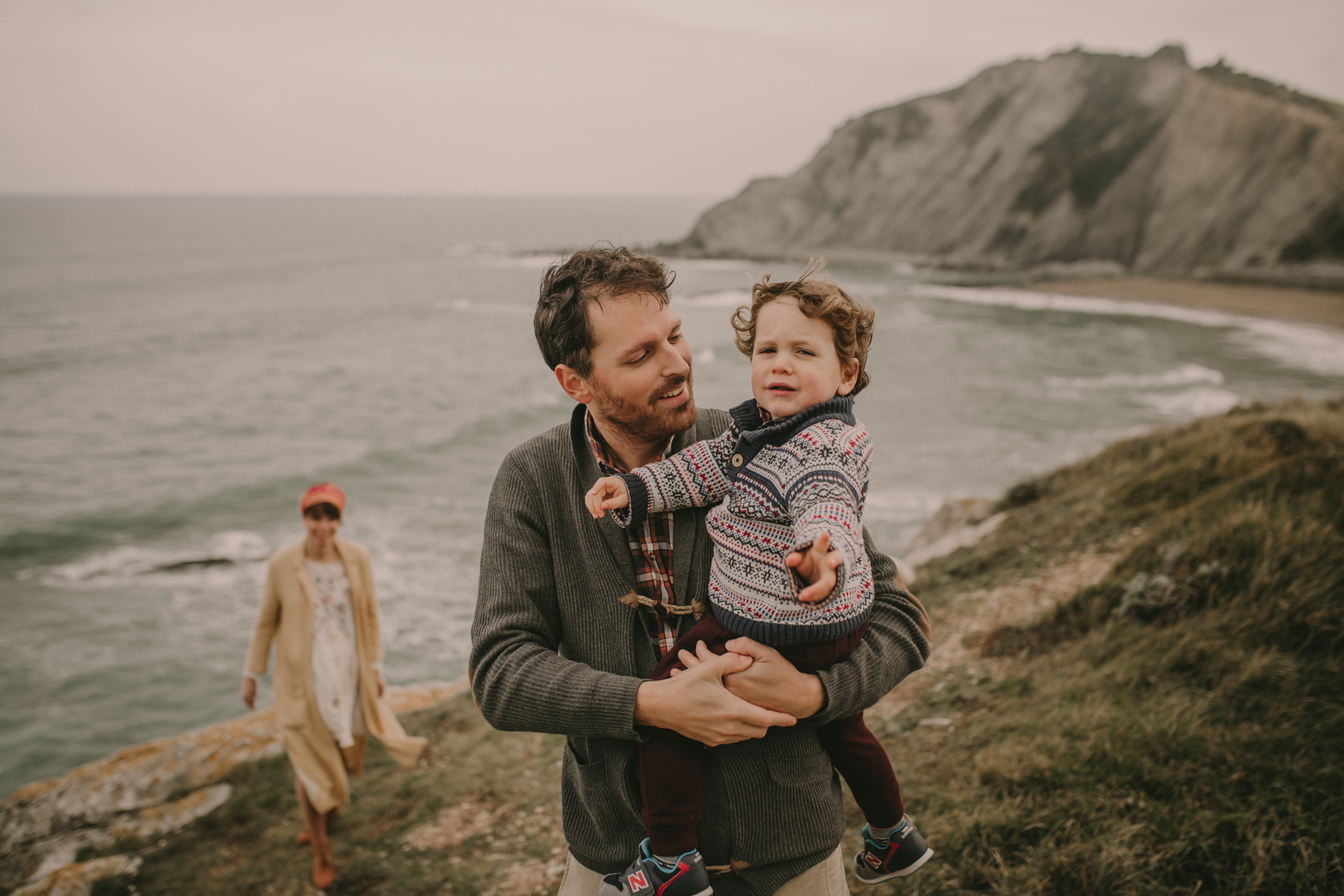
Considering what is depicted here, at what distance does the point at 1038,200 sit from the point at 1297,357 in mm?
33265

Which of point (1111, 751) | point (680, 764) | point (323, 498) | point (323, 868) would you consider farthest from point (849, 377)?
point (323, 868)

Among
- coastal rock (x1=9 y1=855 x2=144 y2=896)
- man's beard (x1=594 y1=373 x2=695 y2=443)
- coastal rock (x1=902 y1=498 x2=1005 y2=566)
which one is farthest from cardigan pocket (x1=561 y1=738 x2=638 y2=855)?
coastal rock (x1=902 y1=498 x2=1005 y2=566)

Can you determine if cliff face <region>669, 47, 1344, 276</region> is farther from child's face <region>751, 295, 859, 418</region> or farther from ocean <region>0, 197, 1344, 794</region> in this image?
child's face <region>751, 295, 859, 418</region>

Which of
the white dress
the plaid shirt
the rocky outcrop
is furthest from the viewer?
the rocky outcrop

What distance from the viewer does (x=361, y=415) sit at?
90.7 ft

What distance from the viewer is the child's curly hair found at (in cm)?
223

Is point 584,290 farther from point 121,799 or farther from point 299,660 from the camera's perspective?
point 121,799

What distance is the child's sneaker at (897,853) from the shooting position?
231cm

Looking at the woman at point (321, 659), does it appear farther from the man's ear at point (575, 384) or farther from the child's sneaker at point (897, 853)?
the child's sneaker at point (897, 853)

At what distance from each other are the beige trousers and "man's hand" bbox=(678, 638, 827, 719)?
0.56 meters

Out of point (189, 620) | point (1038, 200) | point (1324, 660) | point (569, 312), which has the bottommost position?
point (189, 620)

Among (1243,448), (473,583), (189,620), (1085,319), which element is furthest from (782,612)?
(1085,319)

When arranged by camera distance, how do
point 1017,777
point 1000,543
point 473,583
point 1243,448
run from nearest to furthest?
point 1017,777, point 1243,448, point 1000,543, point 473,583

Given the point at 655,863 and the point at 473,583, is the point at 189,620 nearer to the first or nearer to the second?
the point at 473,583
